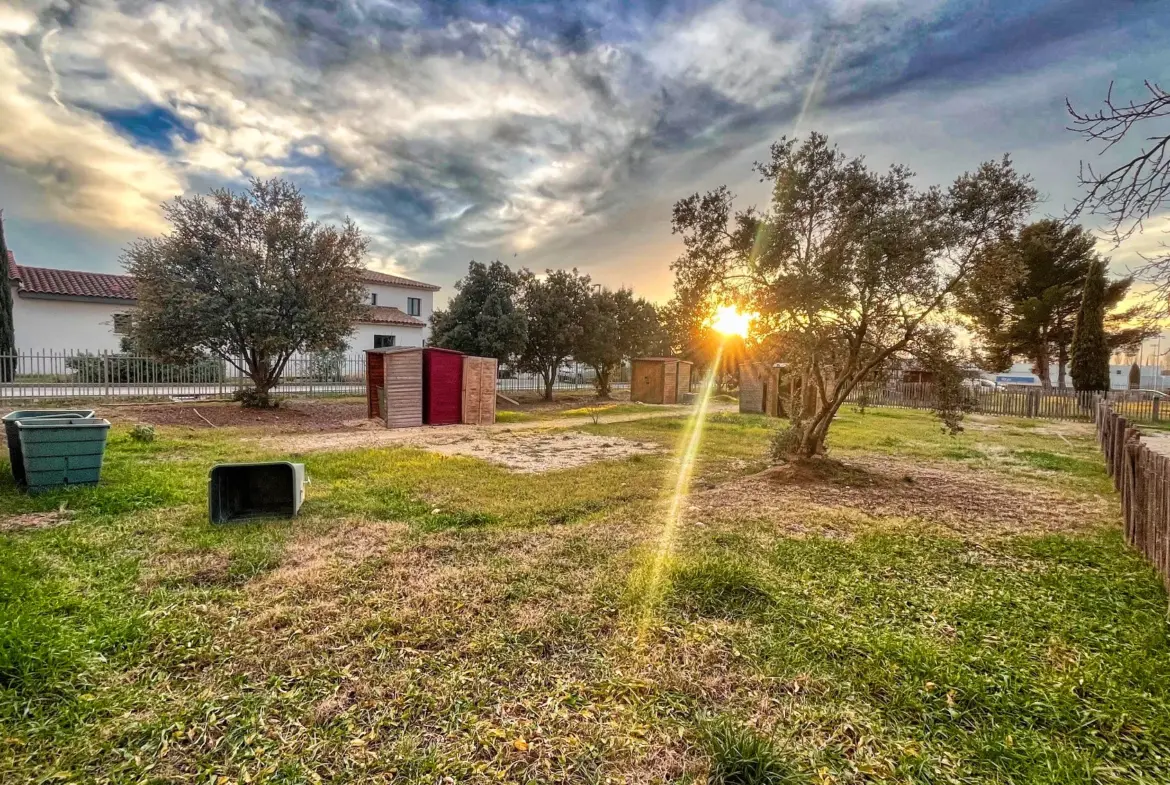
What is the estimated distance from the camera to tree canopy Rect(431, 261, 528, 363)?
20.5 metres

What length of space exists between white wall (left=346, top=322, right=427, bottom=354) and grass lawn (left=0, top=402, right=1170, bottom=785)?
30.6 metres

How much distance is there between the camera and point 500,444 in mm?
10688

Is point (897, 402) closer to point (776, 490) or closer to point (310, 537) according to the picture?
point (776, 490)

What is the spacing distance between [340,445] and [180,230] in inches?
381

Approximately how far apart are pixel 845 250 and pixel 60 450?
9.57 m

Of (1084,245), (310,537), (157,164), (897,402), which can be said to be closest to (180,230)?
(157,164)

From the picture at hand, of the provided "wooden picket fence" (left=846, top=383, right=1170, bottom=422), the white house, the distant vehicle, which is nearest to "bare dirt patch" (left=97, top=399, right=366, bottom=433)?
the white house

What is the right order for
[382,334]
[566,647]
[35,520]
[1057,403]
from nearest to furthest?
1. [566,647]
2. [35,520]
3. [1057,403]
4. [382,334]

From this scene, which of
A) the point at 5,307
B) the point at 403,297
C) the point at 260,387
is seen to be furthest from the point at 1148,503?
the point at 403,297

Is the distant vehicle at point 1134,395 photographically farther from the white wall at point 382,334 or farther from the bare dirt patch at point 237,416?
the white wall at point 382,334

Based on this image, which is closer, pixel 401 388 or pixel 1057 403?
pixel 401 388

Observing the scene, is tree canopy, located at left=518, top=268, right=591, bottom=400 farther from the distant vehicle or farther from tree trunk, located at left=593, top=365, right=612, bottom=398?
the distant vehicle

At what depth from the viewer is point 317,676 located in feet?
8.09

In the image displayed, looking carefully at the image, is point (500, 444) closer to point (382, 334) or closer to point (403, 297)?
point (382, 334)
